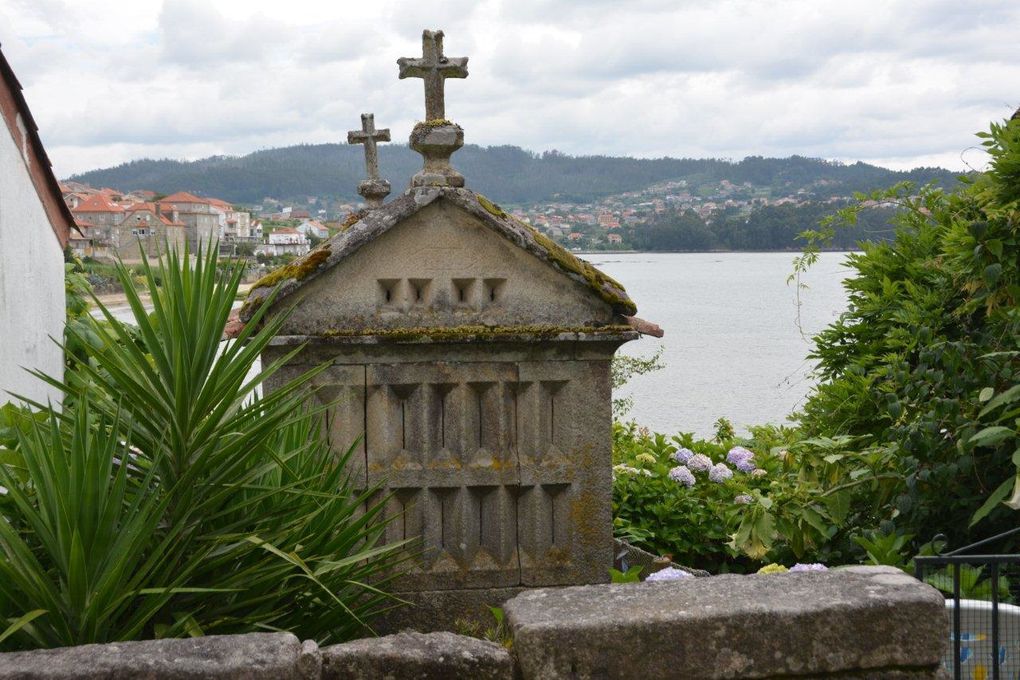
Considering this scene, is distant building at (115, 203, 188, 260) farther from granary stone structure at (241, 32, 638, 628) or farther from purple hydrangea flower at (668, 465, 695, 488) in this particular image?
purple hydrangea flower at (668, 465, 695, 488)

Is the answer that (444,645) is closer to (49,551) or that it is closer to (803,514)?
(49,551)

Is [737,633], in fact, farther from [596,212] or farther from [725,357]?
[596,212]

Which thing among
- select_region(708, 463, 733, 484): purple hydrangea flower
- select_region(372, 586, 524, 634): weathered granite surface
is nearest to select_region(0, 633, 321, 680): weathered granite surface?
select_region(372, 586, 524, 634): weathered granite surface

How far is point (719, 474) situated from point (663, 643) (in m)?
4.49

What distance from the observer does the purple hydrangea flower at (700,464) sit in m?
7.23

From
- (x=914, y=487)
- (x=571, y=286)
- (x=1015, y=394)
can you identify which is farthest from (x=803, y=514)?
(x=571, y=286)

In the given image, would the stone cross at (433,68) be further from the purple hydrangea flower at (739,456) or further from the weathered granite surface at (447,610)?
the purple hydrangea flower at (739,456)

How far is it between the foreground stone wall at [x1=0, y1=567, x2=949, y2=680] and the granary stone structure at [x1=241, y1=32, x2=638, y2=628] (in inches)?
82.4

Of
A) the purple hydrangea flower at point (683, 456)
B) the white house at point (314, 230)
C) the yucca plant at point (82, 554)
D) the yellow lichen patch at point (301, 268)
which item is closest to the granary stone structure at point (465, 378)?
the yellow lichen patch at point (301, 268)

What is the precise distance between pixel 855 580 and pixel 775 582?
8.1 inches

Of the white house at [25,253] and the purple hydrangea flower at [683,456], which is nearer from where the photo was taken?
the white house at [25,253]

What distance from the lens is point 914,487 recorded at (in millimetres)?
5074

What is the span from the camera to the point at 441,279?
198 inches

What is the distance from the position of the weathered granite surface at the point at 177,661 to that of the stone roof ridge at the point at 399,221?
2.39 m
